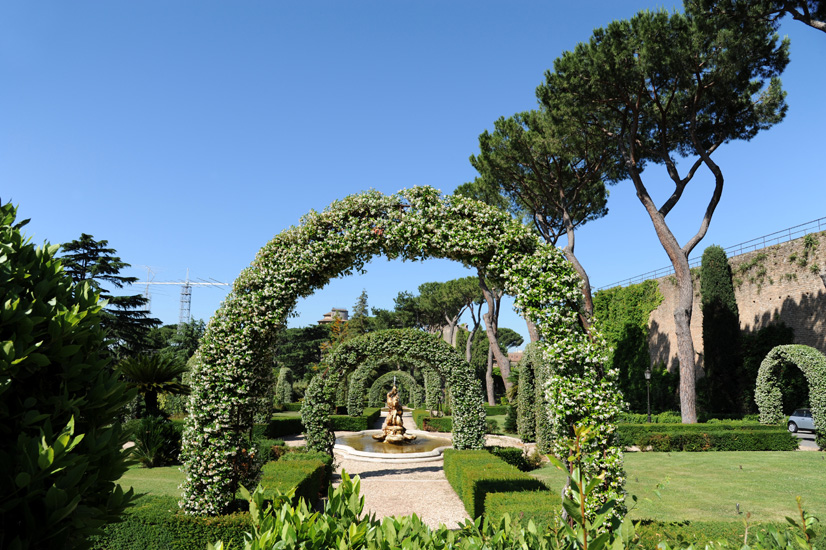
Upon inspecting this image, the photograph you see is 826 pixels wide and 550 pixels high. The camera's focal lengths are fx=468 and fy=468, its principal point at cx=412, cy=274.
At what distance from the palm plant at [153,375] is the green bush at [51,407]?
10.1 meters

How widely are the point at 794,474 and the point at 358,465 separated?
10.4m

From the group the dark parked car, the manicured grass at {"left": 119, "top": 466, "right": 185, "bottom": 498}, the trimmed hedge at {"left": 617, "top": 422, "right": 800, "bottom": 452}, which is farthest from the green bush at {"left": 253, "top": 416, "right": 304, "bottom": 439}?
the dark parked car

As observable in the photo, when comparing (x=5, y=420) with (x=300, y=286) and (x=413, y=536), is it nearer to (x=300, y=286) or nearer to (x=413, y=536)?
(x=413, y=536)

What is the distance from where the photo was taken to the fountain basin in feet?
44.5

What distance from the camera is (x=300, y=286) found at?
5.51 metres

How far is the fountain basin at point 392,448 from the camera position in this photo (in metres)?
13.6

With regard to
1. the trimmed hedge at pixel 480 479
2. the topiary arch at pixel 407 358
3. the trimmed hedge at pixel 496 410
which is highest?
the topiary arch at pixel 407 358

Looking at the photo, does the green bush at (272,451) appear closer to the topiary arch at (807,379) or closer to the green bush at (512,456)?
the green bush at (512,456)

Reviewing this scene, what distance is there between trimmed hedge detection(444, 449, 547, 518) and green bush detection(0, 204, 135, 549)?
5.23 metres

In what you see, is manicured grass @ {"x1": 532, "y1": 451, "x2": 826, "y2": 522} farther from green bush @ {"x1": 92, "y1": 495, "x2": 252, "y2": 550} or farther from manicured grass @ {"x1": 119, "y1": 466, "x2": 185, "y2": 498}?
manicured grass @ {"x1": 119, "y1": 466, "x2": 185, "y2": 498}

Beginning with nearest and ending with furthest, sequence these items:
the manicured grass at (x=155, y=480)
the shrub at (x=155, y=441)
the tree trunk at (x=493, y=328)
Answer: the manicured grass at (x=155, y=480)
the shrub at (x=155, y=441)
the tree trunk at (x=493, y=328)

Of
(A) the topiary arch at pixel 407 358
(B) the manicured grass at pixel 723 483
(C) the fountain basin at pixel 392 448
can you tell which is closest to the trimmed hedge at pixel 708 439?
(B) the manicured grass at pixel 723 483

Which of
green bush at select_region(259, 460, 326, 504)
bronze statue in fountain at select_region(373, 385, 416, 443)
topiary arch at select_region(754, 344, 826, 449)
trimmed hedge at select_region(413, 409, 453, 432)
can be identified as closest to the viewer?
green bush at select_region(259, 460, 326, 504)

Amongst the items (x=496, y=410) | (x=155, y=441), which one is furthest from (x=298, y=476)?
(x=496, y=410)
